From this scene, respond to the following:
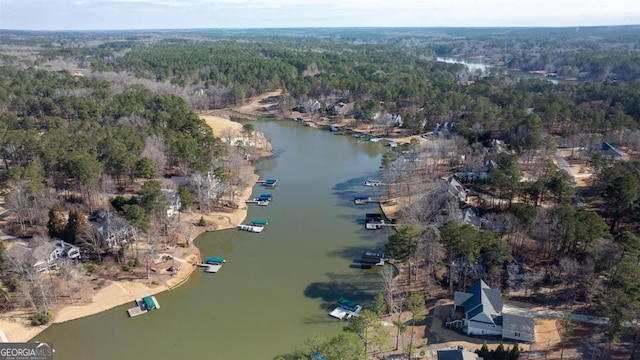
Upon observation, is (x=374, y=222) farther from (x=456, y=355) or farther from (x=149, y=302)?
(x=149, y=302)

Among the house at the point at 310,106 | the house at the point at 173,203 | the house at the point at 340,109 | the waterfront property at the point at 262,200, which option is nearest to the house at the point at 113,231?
→ the house at the point at 173,203

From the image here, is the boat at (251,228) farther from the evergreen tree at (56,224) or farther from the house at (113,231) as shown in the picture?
the evergreen tree at (56,224)

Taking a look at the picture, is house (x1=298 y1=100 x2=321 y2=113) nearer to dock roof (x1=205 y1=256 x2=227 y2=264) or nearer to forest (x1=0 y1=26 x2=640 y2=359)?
forest (x1=0 y1=26 x2=640 y2=359)

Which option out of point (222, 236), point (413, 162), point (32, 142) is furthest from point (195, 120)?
point (413, 162)

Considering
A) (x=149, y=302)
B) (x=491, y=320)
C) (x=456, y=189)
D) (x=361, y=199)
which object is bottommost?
(x=149, y=302)

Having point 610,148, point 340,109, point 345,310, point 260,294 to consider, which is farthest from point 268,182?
point 610,148
